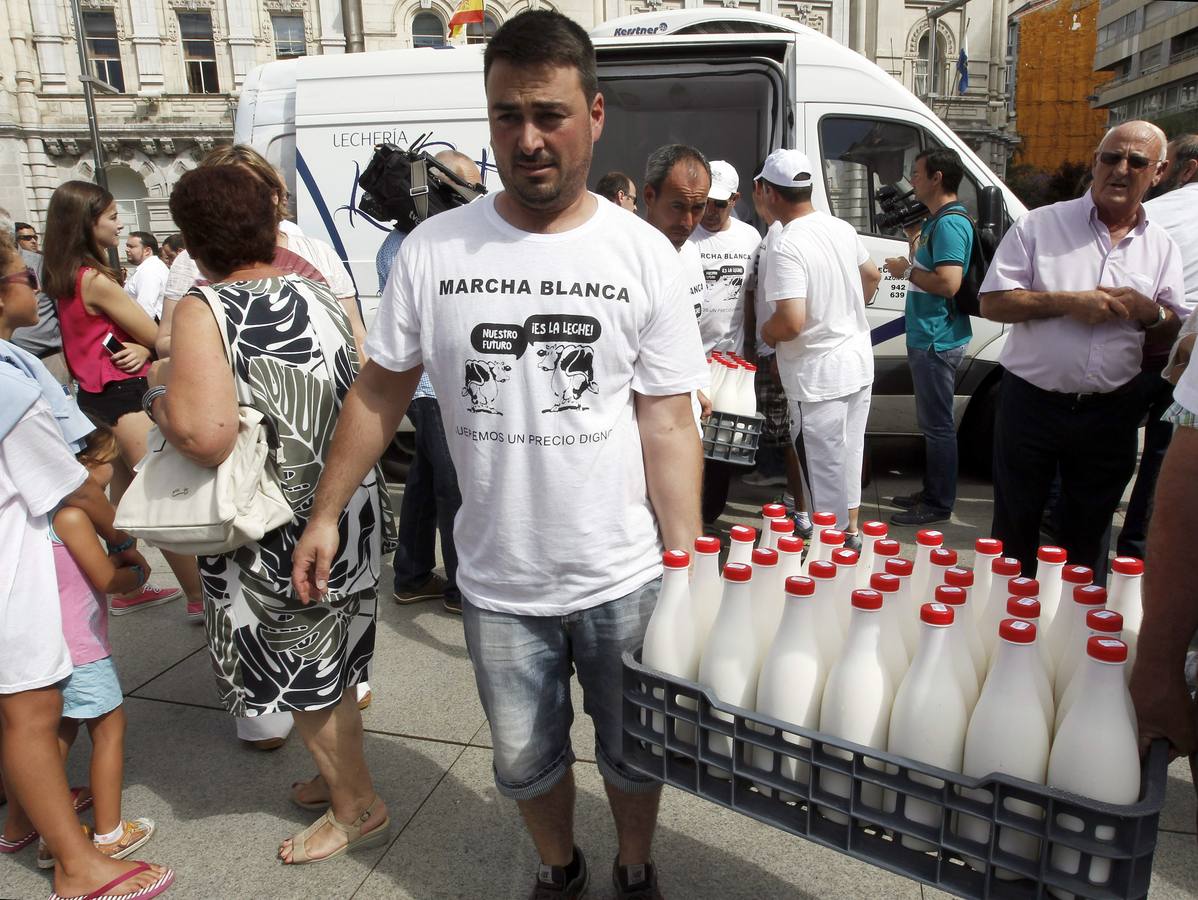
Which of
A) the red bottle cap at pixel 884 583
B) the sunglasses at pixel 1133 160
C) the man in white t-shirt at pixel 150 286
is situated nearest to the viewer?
the red bottle cap at pixel 884 583

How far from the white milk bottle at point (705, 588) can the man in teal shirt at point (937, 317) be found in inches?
145

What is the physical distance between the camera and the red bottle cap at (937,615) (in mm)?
1335

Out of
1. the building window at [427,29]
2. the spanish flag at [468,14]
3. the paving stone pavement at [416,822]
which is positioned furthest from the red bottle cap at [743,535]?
the building window at [427,29]

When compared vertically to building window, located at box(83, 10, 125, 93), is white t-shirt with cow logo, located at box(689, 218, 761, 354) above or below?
below

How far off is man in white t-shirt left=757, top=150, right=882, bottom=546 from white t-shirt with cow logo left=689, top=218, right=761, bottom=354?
0.41 metres

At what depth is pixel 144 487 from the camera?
220 centimetres

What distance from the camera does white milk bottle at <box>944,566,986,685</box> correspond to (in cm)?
142

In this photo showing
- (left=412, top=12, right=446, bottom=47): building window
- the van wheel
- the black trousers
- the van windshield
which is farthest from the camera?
(left=412, top=12, right=446, bottom=47): building window

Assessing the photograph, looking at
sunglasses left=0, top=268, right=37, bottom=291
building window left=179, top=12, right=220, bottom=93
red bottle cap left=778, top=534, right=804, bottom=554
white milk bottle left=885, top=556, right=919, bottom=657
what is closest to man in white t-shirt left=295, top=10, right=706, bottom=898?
red bottle cap left=778, top=534, right=804, bottom=554

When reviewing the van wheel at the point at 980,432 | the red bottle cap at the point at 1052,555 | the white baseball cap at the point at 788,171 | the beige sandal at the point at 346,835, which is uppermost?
the white baseball cap at the point at 788,171

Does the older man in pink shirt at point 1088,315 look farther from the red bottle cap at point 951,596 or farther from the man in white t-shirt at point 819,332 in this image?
the red bottle cap at point 951,596

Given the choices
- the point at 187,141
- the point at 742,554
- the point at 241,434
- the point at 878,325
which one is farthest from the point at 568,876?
the point at 187,141

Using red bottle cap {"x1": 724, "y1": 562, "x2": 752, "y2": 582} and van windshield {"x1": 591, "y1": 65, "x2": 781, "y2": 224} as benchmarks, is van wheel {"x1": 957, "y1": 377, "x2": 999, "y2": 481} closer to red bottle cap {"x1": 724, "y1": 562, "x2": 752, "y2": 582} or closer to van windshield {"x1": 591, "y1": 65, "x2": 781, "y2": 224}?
van windshield {"x1": 591, "y1": 65, "x2": 781, "y2": 224}

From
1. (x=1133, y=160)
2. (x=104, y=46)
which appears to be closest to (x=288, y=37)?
(x=104, y=46)
